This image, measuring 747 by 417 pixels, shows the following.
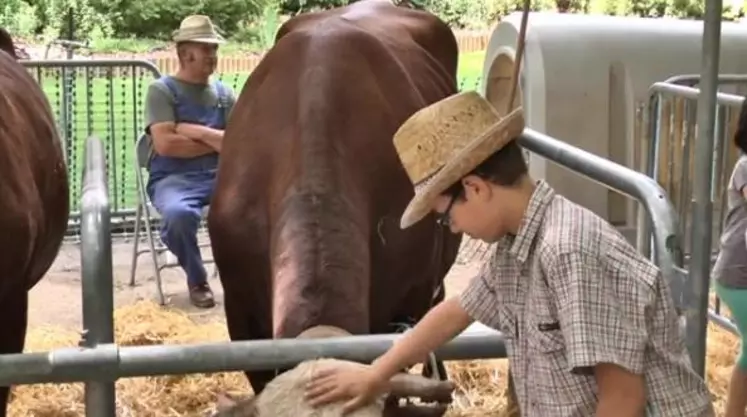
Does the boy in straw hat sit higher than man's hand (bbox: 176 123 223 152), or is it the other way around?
the boy in straw hat

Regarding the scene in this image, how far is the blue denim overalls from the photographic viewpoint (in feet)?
22.7

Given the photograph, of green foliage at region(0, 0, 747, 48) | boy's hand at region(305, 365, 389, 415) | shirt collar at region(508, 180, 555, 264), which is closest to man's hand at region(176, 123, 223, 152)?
boy's hand at region(305, 365, 389, 415)

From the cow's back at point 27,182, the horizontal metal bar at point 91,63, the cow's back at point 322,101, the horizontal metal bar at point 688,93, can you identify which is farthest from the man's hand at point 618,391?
the horizontal metal bar at point 91,63

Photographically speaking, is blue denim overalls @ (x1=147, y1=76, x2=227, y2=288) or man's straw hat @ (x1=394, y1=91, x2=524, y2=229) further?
blue denim overalls @ (x1=147, y1=76, x2=227, y2=288)

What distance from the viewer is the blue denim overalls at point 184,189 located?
6934 mm

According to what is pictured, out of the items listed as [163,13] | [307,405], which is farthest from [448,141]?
[163,13]

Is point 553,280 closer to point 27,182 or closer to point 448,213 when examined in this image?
point 448,213

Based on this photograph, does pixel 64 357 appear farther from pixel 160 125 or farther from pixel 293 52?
pixel 160 125

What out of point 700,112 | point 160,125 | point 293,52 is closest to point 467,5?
point 160,125

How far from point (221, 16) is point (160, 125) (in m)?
17.1

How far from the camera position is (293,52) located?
4.72 m

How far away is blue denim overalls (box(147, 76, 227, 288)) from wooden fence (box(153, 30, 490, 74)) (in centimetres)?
855

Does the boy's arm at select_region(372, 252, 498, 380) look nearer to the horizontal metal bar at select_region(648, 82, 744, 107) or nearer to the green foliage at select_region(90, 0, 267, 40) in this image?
the horizontal metal bar at select_region(648, 82, 744, 107)

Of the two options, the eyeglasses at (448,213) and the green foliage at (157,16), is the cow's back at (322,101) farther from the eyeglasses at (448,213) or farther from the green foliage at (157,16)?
the green foliage at (157,16)
